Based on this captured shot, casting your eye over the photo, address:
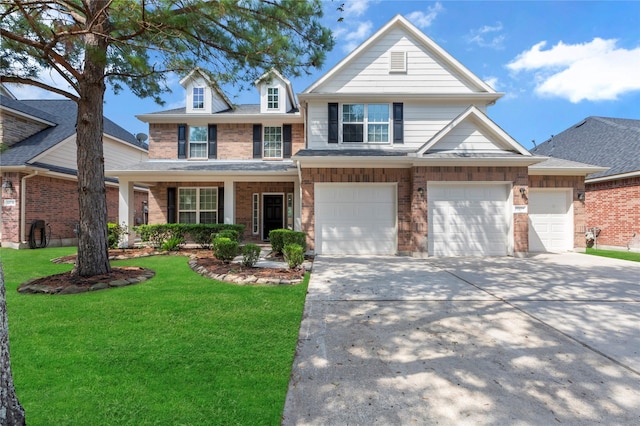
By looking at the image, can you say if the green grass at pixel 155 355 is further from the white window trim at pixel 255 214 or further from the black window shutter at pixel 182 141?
the black window shutter at pixel 182 141

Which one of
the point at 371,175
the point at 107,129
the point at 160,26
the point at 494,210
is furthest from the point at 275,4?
the point at 107,129

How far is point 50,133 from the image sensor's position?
47.1ft

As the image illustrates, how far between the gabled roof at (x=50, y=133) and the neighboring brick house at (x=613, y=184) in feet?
78.7

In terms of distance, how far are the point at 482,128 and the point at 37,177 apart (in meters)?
17.6

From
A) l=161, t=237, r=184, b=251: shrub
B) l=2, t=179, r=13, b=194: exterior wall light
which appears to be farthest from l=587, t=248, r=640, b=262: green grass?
l=2, t=179, r=13, b=194: exterior wall light

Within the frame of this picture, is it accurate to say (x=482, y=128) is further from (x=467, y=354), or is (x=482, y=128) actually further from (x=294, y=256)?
(x=467, y=354)

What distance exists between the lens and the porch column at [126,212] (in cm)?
1125

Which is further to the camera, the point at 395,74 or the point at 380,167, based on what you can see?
the point at 395,74

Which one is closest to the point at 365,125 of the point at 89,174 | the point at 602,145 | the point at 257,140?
the point at 257,140

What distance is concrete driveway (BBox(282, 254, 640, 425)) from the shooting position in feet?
7.65

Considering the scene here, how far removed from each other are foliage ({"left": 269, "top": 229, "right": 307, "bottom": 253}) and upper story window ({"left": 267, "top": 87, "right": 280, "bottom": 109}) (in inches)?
283

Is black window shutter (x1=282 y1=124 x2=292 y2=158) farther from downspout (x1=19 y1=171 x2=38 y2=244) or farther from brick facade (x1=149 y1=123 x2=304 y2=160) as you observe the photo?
downspout (x1=19 y1=171 x2=38 y2=244)

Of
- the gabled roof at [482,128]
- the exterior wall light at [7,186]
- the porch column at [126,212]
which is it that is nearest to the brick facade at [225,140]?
the porch column at [126,212]

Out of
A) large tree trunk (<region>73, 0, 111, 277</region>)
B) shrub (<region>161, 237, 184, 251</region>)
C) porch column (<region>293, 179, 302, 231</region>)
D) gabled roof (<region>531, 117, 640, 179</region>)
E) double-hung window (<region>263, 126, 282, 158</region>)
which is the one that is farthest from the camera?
double-hung window (<region>263, 126, 282, 158</region>)
